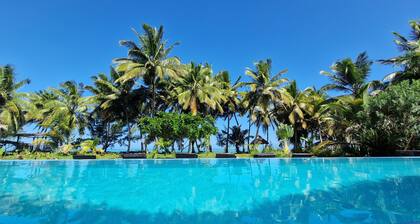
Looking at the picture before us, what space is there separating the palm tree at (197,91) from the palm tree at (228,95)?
3.42 feet

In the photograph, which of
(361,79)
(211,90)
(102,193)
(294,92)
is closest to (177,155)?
(211,90)

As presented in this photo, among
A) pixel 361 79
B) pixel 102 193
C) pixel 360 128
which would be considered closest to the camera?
pixel 102 193

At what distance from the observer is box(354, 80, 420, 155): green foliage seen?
13070 mm

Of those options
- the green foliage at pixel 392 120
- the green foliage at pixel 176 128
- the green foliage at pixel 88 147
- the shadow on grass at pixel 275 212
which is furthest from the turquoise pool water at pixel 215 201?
the green foliage at pixel 176 128

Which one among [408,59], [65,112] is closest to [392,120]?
[408,59]

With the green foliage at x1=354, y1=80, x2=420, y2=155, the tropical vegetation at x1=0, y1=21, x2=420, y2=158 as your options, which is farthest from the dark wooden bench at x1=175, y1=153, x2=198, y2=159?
the green foliage at x1=354, y1=80, x2=420, y2=155

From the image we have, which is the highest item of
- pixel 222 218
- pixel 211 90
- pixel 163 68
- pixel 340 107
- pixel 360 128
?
pixel 163 68

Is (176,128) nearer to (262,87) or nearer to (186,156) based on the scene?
(186,156)

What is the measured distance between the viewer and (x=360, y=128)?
15469mm

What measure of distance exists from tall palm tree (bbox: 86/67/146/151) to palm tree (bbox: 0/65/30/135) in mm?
5035

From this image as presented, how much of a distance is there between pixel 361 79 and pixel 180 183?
57.5 feet

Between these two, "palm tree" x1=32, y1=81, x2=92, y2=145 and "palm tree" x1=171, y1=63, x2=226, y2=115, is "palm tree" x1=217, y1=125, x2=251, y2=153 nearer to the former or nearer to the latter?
"palm tree" x1=171, y1=63, x2=226, y2=115

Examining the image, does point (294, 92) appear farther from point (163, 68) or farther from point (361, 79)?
point (163, 68)

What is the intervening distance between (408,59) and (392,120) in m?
5.64
